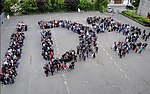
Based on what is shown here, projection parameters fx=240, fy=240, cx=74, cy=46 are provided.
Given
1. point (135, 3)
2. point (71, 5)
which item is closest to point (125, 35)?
point (71, 5)

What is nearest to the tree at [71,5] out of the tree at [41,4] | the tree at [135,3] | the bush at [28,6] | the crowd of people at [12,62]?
the tree at [41,4]

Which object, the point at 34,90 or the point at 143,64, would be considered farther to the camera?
the point at 143,64

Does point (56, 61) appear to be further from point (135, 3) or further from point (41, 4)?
point (135, 3)

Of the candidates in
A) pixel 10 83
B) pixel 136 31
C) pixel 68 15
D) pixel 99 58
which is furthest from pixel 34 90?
pixel 68 15

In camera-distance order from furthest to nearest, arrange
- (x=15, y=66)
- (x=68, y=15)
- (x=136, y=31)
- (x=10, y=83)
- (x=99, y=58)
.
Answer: (x=68, y=15), (x=136, y=31), (x=99, y=58), (x=15, y=66), (x=10, y=83)

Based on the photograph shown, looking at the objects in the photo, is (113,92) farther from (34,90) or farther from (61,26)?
(61,26)

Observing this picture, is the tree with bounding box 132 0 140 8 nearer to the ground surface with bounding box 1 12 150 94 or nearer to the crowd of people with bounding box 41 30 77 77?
the ground surface with bounding box 1 12 150 94

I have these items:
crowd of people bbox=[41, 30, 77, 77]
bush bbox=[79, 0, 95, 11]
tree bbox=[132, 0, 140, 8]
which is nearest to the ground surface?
crowd of people bbox=[41, 30, 77, 77]
